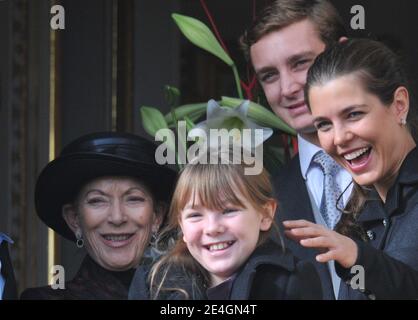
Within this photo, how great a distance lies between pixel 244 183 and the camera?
400cm

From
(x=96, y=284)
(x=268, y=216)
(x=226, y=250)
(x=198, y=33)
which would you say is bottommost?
(x=96, y=284)

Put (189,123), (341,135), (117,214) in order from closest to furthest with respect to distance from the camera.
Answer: (341,135) < (117,214) < (189,123)

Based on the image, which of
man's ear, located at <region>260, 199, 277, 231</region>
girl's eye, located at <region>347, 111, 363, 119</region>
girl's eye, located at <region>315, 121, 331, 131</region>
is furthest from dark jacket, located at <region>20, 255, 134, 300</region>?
girl's eye, located at <region>347, 111, 363, 119</region>

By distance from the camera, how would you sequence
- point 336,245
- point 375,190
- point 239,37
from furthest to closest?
point 239,37 < point 375,190 < point 336,245

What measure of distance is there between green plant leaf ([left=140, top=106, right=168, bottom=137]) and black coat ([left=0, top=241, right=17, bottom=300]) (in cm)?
68

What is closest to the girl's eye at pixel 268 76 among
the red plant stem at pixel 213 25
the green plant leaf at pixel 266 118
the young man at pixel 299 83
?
the young man at pixel 299 83

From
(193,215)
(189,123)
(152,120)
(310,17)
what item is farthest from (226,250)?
(310,17)

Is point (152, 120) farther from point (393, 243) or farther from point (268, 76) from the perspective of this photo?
point (393, 243)

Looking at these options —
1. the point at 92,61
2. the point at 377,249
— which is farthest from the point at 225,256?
the point at 92,61

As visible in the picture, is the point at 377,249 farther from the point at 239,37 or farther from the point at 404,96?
the point at 239,37

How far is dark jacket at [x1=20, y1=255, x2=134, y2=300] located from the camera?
4.28 metres

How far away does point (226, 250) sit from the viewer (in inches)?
157

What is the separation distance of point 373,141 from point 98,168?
941mm

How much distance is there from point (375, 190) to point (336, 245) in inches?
14.7
